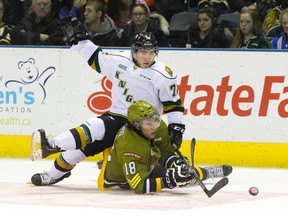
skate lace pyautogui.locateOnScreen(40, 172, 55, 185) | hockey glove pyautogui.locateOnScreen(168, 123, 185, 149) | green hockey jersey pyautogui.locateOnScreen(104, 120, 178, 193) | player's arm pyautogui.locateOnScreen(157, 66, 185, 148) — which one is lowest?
skate lace pyautogui.locateOnScreen(40, 172, 55, 185)

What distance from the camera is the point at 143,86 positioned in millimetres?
7277

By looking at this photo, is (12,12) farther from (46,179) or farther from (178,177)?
(178,177)

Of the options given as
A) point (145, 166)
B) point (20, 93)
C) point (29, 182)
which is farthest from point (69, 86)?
point (145, 166)

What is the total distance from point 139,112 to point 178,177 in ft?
1.73

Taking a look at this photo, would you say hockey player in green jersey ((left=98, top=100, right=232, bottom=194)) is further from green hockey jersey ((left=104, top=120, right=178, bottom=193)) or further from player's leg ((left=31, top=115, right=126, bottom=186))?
player's leg ((left=31, top=115, right=126, bottom=186))

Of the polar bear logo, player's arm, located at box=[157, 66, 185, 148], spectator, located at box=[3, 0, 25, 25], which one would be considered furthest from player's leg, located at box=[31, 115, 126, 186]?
spectator, located at box=[3, 0, 25, 25]

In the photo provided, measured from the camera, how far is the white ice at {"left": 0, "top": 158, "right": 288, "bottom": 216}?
19.6 feet

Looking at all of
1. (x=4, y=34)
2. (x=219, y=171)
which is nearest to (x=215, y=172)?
(x=219, y=171)

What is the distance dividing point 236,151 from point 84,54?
2058 mm

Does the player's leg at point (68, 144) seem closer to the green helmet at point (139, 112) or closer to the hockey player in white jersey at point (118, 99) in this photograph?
the hockey player in white jersey at point (118, 99)

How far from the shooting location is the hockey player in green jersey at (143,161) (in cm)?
676

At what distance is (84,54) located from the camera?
7555 mm

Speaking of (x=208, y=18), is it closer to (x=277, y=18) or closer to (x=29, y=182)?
(x=277, y=18)

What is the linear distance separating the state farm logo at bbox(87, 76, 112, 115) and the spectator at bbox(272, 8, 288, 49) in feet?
5.30
